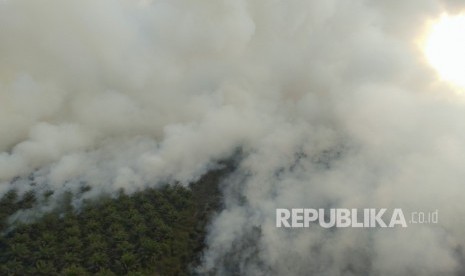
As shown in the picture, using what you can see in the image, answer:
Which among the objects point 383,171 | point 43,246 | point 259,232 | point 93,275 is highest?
point 383,171

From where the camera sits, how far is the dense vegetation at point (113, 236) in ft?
110

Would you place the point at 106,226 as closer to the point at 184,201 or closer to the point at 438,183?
the point at 184,201

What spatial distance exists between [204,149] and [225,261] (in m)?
16.2

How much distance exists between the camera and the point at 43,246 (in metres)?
35.2

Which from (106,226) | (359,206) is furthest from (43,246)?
(359,206)

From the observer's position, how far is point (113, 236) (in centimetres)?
3616

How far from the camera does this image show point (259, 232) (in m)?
37.2

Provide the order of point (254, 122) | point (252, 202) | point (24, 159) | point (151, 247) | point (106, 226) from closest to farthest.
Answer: point (151, 247) → point (106, 226) → point (252, 202) → point (24, 159) → point (254, 122)

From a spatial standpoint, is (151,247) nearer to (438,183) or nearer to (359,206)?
(359,206)

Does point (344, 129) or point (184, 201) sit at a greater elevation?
point (344, 129)

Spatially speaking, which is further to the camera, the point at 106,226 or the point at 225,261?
the point at 106,226

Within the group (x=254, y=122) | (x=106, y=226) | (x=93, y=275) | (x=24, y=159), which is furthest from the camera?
(x=254, y=122)

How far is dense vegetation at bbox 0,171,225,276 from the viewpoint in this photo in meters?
33.5

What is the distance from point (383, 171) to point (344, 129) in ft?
31.1
